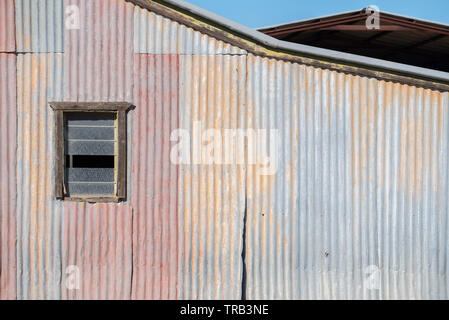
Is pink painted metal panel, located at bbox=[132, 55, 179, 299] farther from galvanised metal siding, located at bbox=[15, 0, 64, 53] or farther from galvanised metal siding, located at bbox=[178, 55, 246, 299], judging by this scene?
galvanised metal siding, located at bbox=[15, 0, 64, 53]

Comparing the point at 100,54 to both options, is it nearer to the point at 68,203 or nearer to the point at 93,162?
the point at 93,162

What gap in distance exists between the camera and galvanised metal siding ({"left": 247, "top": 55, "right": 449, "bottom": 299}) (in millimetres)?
5777

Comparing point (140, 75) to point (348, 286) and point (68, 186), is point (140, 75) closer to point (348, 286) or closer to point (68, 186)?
point (68, 186)

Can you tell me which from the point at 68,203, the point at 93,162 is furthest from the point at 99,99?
the point at 68,203

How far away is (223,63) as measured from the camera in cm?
582

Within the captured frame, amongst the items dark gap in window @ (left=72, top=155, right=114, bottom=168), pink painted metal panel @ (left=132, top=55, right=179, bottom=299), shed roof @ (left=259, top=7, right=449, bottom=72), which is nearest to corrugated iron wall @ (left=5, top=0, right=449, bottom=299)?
pink painted metal panel @ (left=132, top=55, right=179, bottom=299)

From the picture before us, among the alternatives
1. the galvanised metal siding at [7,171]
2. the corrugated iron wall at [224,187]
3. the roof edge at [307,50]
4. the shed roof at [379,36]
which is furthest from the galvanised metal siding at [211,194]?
the shed roof at [379,36]

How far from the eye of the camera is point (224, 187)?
19.1 ft

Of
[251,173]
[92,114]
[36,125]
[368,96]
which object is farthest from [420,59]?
[36,125]

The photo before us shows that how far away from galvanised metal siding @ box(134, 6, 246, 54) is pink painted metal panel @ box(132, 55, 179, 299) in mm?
168

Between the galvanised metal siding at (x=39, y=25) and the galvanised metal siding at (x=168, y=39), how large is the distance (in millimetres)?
1146

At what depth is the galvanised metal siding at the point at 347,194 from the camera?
5.78 meters

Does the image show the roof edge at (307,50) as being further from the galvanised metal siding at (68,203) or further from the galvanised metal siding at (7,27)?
the galvanised metal siding at (7,27)

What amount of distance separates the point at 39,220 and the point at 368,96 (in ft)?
17.2
